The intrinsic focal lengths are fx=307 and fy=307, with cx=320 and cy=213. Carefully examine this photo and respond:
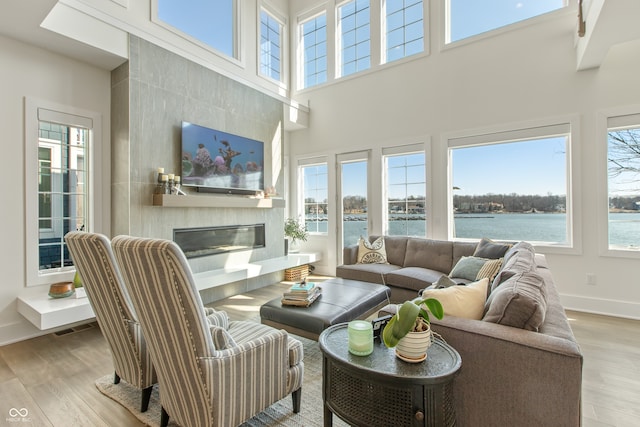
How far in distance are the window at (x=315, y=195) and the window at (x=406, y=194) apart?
1237 millimetres

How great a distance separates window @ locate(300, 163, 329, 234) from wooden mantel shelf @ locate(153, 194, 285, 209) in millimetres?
948

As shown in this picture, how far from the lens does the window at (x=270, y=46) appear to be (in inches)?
215

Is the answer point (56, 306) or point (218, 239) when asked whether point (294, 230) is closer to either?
point (218, 239)

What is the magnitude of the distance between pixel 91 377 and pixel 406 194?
4.40 meters

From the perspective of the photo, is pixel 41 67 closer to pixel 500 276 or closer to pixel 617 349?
pixel 500 276

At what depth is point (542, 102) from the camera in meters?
3.89

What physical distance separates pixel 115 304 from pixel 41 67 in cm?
291

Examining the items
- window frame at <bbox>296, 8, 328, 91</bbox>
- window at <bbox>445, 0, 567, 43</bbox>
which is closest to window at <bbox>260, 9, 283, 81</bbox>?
window frame at <bbox>296, 8, 328, 91</bbox>

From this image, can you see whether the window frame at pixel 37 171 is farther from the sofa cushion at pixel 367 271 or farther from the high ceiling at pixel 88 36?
the sofa cushion at pixel 367 271

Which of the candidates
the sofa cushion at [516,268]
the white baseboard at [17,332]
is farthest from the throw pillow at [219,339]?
the white baseboard at [17,332]

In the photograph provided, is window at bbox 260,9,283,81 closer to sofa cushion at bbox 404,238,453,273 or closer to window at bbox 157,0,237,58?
window at bbox 157,0,237,58

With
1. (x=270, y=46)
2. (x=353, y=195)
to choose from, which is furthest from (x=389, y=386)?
(x=270, y=46)

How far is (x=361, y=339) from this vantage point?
1420 millimetres

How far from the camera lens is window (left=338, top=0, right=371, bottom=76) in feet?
17.7
